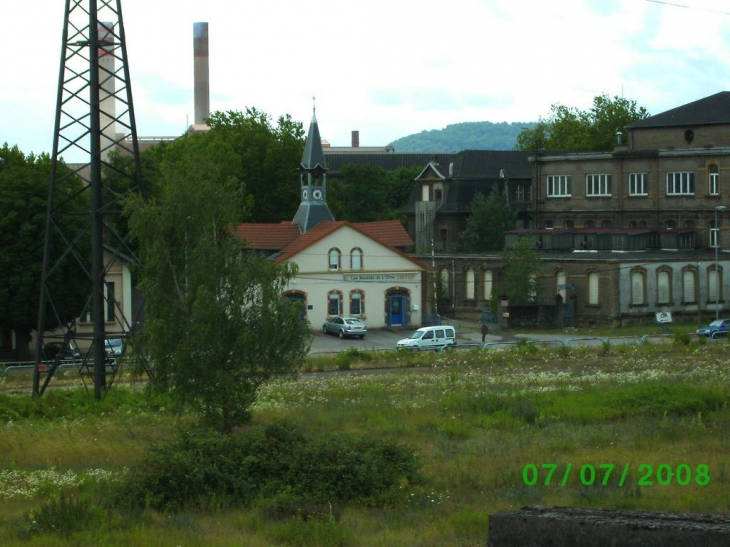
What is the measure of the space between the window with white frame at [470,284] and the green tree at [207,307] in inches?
1913

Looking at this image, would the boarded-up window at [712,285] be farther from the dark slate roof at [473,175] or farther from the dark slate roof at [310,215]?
the dark slate roof at [473,175]

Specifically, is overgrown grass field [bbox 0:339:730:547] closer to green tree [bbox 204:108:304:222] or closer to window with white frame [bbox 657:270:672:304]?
window with white frame [bbox 657:270:672:304]

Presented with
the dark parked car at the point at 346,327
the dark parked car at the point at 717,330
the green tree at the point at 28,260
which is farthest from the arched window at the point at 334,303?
the dark parked car at the point at 717,330

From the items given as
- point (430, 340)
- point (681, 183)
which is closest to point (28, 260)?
point (430, 340)

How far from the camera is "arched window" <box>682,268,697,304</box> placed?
6103cm

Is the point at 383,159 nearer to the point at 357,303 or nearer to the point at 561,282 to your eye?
the point at 561,282

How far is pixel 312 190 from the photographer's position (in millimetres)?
66875

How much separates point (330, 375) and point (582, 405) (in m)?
14.2

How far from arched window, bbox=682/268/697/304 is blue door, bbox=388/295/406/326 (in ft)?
54.7

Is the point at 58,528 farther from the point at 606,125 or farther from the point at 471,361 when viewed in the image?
the point at 606,125

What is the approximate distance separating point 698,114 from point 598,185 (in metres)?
9.07

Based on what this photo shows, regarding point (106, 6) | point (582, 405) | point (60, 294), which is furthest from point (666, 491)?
point (60, 294)

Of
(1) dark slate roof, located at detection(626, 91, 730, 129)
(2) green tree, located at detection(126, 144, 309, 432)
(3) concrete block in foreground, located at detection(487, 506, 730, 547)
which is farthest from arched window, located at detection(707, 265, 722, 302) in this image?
(3) concrete block in foreground, located at detection(487, 506, 730, 547)

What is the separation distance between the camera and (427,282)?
63406 mm
